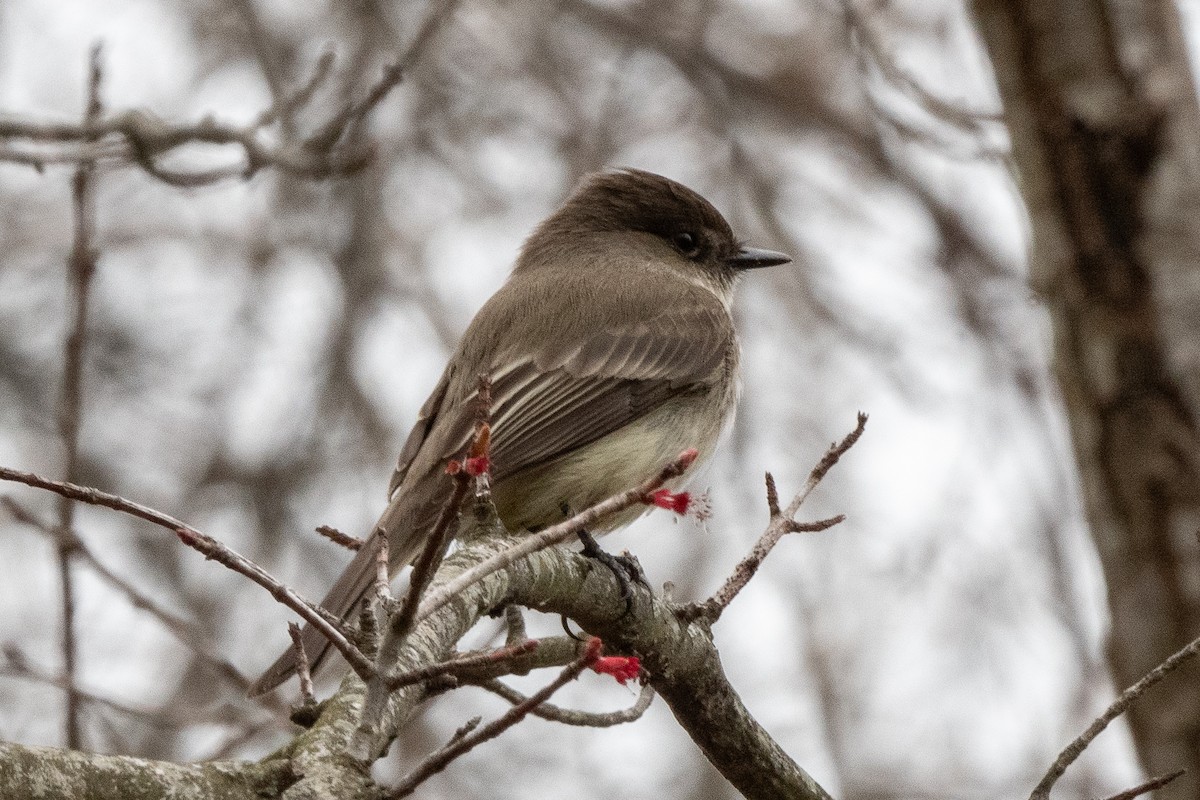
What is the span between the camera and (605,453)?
5227 millimetres

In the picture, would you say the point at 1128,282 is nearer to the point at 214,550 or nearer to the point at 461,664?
the point at 461,664

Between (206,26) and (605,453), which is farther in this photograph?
(206,26)

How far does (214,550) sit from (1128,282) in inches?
157

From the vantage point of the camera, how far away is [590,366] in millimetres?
5598

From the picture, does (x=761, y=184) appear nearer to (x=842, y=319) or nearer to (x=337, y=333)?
(x=842, y=319)

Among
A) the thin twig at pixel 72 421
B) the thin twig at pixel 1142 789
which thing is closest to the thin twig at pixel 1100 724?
the thin twig at pixel 1142 789

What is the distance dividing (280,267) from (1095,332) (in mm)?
5683

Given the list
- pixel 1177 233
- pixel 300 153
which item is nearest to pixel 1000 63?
pixel 1177 233

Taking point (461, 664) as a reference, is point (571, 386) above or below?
above

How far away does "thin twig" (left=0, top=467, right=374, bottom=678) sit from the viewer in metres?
2.32

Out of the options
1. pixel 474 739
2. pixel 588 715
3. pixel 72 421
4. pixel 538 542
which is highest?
pixel 72 421

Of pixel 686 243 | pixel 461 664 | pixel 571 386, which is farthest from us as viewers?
pixel 686 243

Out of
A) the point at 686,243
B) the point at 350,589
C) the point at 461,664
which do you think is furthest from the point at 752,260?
the point at 461,664

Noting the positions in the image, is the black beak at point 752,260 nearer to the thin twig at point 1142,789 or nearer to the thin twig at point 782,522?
the thin twig at point 782,522
